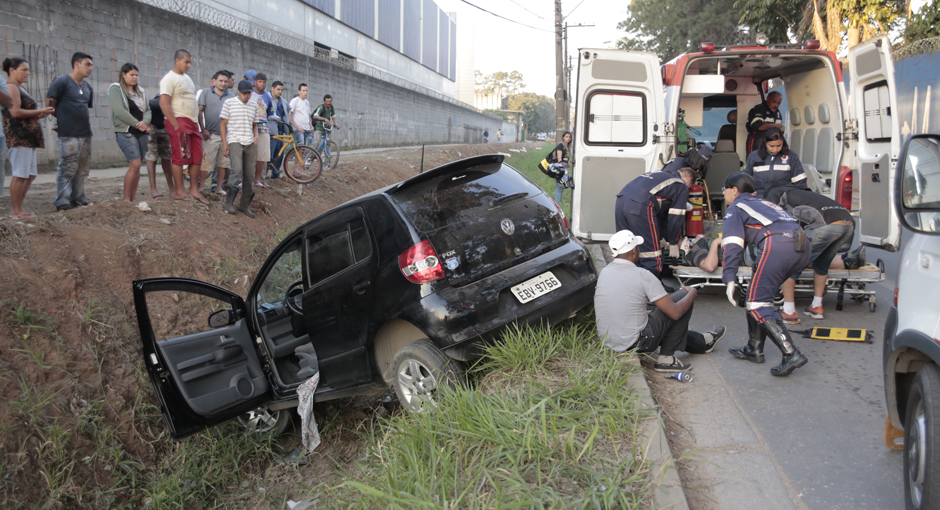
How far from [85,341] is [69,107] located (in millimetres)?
3072

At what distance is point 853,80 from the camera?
651cm

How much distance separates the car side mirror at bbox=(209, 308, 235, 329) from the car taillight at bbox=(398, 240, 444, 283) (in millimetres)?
1972

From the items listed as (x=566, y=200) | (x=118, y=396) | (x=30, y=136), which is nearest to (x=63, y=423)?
(x=118, y=396)

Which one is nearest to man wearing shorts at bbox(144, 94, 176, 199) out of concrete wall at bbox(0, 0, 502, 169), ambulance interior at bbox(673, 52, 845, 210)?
concrete wall at bbox(0, 0, 502, 169)

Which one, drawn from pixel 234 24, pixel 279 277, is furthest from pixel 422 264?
pixel 234 24

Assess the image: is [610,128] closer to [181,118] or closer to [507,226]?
[507,226]

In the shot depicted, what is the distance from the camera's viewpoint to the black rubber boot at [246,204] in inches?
332

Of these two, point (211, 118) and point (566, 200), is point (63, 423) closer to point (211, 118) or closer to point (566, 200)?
point (211, 118)

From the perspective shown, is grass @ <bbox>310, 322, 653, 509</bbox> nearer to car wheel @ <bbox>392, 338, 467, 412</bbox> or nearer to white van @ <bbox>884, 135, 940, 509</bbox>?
car wheel @ <bbox>392, 338, 467, 412</bbox>

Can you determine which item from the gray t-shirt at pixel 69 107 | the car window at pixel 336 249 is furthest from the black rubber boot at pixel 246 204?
the car window at pixel 336 249

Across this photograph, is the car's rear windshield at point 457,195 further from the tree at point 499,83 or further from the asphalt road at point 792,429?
the tree at point 499,83

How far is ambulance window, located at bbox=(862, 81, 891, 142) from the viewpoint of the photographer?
6.24 m

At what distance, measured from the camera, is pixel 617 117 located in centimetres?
699

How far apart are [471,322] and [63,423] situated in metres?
3.02
